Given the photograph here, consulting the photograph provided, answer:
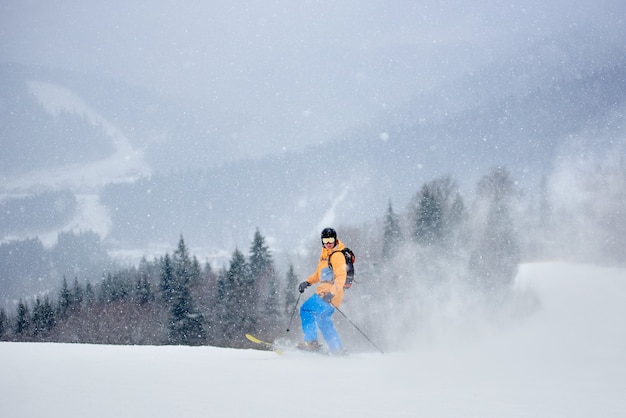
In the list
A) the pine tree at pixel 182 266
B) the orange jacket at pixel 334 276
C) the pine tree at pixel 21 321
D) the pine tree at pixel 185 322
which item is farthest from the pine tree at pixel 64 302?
the orange jacket at pixel 334 276

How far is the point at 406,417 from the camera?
422 centimetres

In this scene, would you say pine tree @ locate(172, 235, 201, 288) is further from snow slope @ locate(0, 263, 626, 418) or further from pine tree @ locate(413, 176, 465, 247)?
snow slope @ locate(0, 263, 626, 418)

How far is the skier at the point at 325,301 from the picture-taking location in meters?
9.28

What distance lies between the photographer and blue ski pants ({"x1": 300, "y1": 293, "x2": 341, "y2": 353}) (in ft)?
31.1

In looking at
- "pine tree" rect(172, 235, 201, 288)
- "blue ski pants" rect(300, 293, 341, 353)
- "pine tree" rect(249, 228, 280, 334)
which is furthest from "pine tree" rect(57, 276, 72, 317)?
"blue ski pants" rect(300, 293, 341, 353)

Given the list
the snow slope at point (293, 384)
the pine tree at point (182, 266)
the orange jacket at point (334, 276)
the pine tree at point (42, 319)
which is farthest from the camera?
the pine tree at point (42, 319)

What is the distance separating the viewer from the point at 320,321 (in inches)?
377

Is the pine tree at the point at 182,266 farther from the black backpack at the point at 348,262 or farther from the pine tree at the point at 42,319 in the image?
the black backpack at the point at 348,262

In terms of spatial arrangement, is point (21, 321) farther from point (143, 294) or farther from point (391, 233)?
point (391, 233)

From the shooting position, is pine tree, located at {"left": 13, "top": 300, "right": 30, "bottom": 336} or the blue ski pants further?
pine tree, located at {"left": 13, "top": 300, "right": 30, "bottom": 336}

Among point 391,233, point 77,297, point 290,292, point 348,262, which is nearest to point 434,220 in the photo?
point 391,233

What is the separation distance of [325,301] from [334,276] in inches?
20.5

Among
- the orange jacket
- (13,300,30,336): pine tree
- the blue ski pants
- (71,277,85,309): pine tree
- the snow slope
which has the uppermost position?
(71,277,85,309): pine tree

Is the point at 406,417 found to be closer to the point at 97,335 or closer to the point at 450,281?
the point at 450,281
